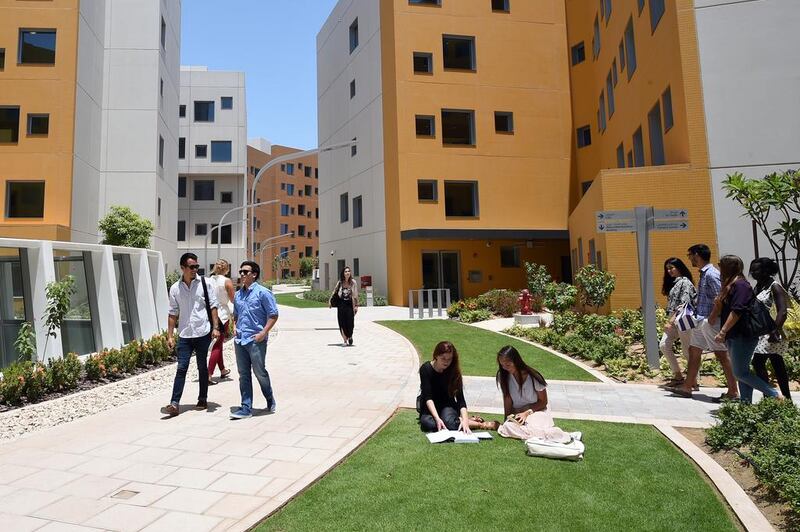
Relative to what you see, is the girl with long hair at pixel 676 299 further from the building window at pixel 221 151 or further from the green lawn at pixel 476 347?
the building window at pixel 221 151

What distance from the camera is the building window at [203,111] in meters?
46.3

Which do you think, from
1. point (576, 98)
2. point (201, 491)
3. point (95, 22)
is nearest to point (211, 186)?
point (95, 22)

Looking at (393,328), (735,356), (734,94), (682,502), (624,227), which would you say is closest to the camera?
(682,502)

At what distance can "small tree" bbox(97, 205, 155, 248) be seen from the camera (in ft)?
80.9

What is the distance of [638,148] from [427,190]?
9926 mm

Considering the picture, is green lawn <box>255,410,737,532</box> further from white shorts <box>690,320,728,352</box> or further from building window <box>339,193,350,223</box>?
building window <box>339,193,350,223</box>

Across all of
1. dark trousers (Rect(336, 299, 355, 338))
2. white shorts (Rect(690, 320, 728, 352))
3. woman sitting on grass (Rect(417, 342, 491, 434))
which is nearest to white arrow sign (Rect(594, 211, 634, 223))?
white shorts (Rect(690, 320, 728, 352))

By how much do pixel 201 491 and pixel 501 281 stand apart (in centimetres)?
2334

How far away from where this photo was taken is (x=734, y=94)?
1357 cm

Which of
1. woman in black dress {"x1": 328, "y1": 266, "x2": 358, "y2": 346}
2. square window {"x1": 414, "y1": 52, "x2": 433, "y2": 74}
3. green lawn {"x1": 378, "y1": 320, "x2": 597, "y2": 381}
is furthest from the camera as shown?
square window {"x1": 414, "y1": 52, "x2": 433, "y2": 74}

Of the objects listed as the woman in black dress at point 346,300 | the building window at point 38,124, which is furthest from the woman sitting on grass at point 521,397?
the building window at point 38,124

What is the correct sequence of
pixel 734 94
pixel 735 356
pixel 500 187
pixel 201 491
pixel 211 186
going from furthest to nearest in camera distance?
pixel 211 186, pixel 500 187, pixel 734 94, pixel 735 356, pixel 201 491

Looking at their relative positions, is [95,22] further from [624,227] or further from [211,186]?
[624,227]

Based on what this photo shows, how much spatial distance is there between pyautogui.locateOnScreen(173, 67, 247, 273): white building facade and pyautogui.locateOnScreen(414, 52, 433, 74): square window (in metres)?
Result: 26.7
